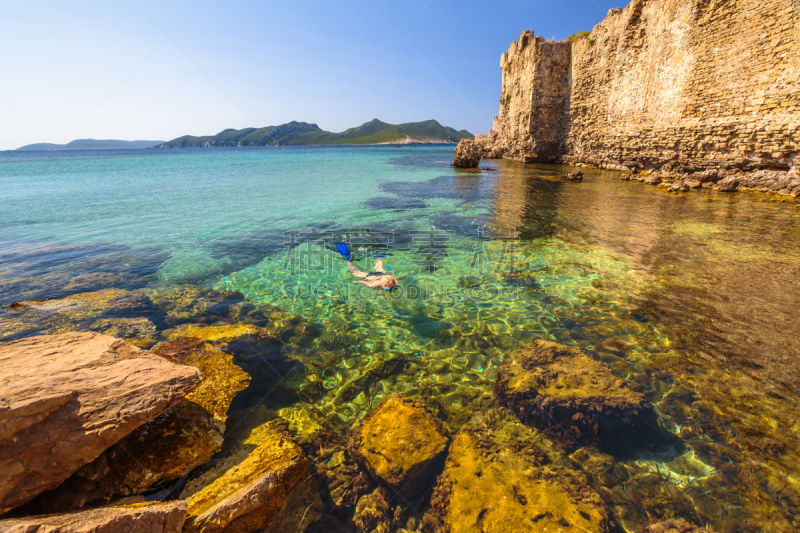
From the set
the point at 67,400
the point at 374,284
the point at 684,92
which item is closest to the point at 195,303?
the point at 374,284

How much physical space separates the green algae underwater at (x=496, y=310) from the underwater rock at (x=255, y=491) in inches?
18.7

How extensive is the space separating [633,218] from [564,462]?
900 cm

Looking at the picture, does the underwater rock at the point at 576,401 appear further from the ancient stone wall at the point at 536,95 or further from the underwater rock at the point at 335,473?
the ancient stone wall at the point at 536,95

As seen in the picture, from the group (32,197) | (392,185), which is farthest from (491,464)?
(32,197)

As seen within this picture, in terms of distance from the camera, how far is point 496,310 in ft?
16.0

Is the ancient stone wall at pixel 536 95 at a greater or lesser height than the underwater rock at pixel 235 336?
greater

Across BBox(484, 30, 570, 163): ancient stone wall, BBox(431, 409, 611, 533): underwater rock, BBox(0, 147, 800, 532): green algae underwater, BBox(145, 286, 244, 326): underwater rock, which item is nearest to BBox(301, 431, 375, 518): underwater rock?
BBox(0, 147, 800, 532): green algae underwater

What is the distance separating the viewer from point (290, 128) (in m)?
159

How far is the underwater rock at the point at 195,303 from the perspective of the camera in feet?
15.7

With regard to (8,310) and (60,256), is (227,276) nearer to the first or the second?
(8,310)

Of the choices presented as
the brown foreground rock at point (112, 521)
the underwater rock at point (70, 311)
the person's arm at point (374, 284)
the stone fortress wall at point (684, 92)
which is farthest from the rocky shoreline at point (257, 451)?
the stone fortress wall at point (684, 92)

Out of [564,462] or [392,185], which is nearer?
[564,462]

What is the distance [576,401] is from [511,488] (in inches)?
45.3

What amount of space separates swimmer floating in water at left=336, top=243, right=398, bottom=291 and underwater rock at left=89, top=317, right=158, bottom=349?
10.3 ft
